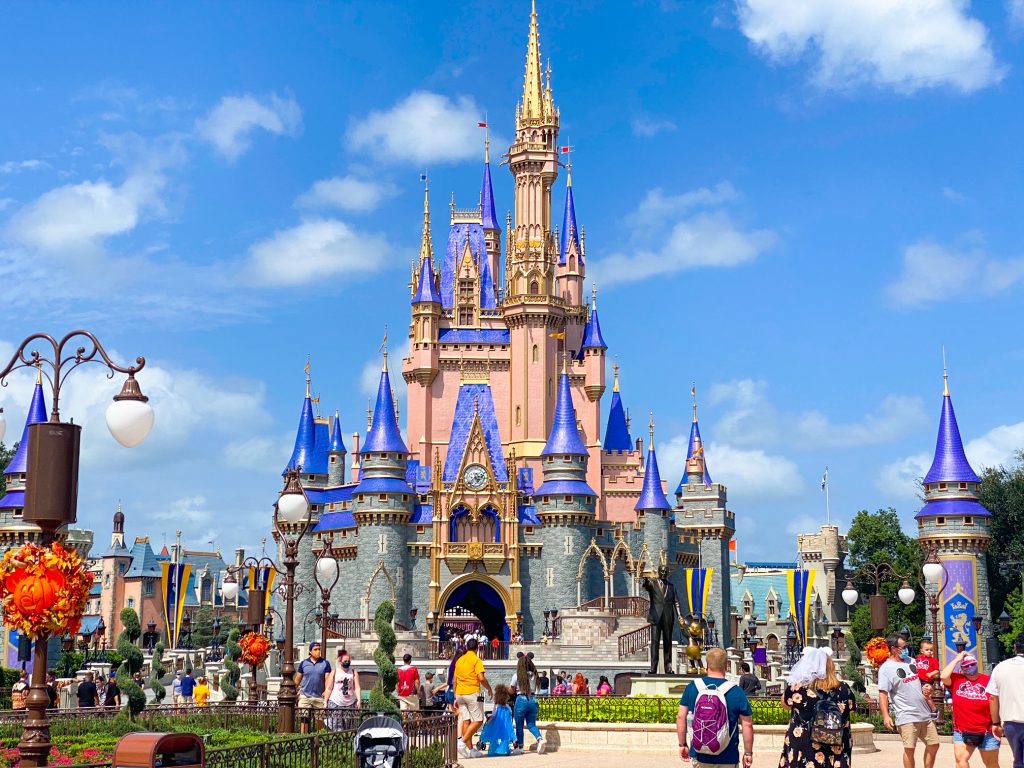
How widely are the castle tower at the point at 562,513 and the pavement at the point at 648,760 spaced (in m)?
35.2

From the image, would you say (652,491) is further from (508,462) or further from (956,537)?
(956,537)

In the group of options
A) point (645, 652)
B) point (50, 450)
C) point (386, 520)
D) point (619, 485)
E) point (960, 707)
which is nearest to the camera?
point (50, 450)

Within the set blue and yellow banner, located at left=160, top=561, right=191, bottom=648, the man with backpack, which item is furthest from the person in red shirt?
blue and yellow banner, located at left=160, top=561, right=191, bottom=648

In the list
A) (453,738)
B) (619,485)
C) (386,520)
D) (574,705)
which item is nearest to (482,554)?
(386,520)

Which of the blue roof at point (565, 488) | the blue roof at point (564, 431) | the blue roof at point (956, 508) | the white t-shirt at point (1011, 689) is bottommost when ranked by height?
the white t-shirt at point (1011, 689)

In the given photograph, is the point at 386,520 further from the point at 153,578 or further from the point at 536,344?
the point at 153,578

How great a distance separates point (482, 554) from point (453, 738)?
4078 cm

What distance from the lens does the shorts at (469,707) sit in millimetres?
21312

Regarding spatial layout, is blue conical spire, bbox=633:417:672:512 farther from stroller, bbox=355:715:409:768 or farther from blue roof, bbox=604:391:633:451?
stroller, bbox=355:715:409:768

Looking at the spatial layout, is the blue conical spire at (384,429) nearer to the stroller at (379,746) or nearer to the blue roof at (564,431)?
the blue roof at (564,431)

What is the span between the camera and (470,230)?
70.1 metres

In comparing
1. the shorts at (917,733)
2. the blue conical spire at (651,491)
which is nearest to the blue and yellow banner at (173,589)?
the blue conical spire at (651,491)

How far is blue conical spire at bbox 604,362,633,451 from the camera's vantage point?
66.2 metres

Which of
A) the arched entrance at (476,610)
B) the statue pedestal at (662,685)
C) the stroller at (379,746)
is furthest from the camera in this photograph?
the arched entrance at (476,610)
